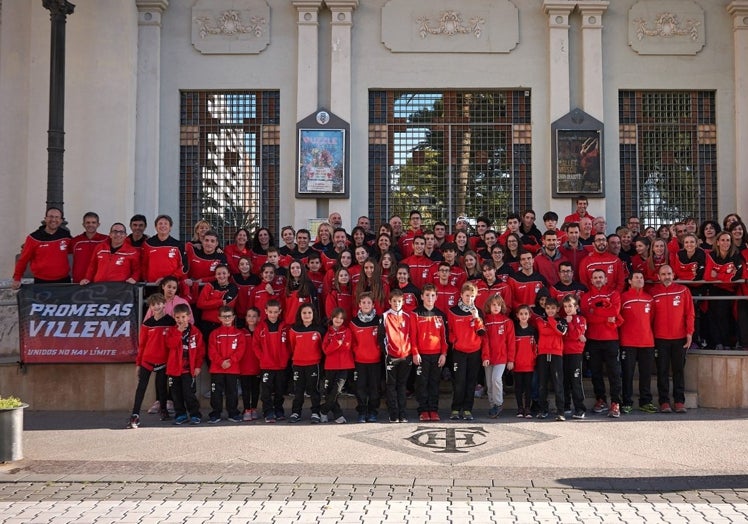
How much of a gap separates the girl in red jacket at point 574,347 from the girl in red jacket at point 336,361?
8.78 feet

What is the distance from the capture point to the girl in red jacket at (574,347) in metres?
9.34

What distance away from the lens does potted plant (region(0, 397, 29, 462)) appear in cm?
723

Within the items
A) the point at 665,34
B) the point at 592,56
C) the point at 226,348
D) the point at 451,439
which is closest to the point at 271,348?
the point at 226,348

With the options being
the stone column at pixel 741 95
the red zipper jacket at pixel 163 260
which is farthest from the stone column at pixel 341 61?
the stone column at pixel 741 95

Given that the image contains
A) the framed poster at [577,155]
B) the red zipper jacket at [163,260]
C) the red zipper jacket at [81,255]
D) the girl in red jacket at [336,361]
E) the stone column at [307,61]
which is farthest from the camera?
the stone column at [307,61]

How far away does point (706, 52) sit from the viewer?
1489cm

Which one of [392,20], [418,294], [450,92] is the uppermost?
[392,20]

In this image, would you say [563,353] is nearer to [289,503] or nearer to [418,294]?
[418,294]

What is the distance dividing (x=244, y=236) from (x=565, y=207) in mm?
6504

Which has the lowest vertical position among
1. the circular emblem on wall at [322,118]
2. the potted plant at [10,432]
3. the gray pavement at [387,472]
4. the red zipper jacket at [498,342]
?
the gray pavement at [387,472]

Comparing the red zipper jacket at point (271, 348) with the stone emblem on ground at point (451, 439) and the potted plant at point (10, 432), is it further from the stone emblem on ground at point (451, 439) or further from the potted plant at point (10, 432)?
the potted plant at point (10, 432)

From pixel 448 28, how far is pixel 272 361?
8.34 metres

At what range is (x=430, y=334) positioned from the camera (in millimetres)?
9375

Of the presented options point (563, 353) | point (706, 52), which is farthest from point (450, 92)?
point (563, 353)
